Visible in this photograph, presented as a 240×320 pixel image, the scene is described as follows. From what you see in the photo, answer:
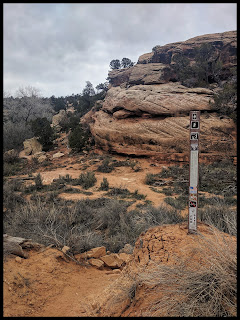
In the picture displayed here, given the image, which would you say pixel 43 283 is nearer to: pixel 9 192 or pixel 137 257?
pixel 137 257

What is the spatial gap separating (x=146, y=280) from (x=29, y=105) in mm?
30312

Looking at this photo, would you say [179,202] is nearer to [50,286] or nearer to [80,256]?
[80,256]

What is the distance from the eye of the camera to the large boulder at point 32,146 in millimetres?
19798

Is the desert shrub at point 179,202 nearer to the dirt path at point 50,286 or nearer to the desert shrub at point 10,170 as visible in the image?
the dirt path at point 50,286

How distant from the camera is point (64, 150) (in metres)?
20.0

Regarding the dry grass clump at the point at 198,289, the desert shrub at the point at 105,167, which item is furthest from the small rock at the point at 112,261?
the desert shrub at the point at 105,167

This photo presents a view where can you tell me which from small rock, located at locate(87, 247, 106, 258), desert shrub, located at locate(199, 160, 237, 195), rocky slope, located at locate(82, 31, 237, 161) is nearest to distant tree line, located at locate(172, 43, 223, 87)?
rocky slope, located at locate(82, 31, 237, 161)

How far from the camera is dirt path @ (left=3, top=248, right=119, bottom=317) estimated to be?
2.46 m

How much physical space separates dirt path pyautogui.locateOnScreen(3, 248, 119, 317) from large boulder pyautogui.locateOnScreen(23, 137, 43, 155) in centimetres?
1785

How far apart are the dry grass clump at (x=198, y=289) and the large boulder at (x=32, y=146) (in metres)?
19.9

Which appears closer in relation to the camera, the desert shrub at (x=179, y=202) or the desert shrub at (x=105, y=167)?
the desert shrub at (x=179, y=202)

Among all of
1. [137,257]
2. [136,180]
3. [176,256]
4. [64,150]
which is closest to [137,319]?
[176,256]

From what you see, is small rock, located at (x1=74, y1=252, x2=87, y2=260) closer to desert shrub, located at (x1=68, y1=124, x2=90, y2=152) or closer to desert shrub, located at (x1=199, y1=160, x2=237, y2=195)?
desert shrub, located at (x1=199, y1=160, x2=237, y2=195)

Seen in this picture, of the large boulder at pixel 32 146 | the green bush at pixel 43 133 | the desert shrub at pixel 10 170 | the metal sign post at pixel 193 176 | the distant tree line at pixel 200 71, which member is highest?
the distant tree line at pixel 200 71
